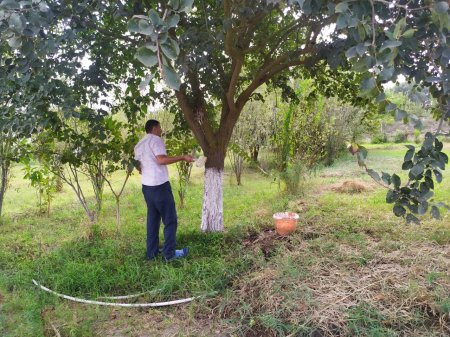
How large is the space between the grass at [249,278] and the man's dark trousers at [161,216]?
0.63 feet

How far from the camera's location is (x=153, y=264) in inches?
160

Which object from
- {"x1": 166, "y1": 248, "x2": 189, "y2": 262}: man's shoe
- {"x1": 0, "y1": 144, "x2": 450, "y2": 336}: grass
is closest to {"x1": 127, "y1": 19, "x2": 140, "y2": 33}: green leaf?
{"x1": 0, "y1": 144, "x2": 450, "y2": 336}: grass

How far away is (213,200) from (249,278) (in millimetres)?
1565

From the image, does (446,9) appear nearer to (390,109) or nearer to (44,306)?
(390,109)

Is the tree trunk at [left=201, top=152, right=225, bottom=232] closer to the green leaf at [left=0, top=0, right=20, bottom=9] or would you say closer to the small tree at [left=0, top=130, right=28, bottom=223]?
the small tree at [left=0, top=130, right=28, bottom=223]

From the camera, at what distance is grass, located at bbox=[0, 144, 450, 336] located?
2.72m

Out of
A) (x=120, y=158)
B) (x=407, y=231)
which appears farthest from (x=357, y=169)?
(x=120, y=158)

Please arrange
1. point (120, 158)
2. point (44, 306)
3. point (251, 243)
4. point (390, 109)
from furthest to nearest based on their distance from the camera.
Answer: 1. point (120, 158)
2. point (251, 243)
3. point (44, 306)
4. point (390, 109)

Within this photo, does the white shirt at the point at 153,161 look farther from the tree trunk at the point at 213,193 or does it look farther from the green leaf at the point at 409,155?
the green leaf at the point at 409,155

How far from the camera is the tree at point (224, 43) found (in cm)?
143

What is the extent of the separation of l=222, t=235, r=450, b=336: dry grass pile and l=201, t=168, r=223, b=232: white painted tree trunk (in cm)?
133

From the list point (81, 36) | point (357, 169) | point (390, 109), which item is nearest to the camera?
point (390, 109)

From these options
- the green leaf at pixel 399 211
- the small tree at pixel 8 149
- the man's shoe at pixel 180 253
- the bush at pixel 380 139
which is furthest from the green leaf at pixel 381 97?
the bush at pixel 380 139

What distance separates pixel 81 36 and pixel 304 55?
2.34 m
